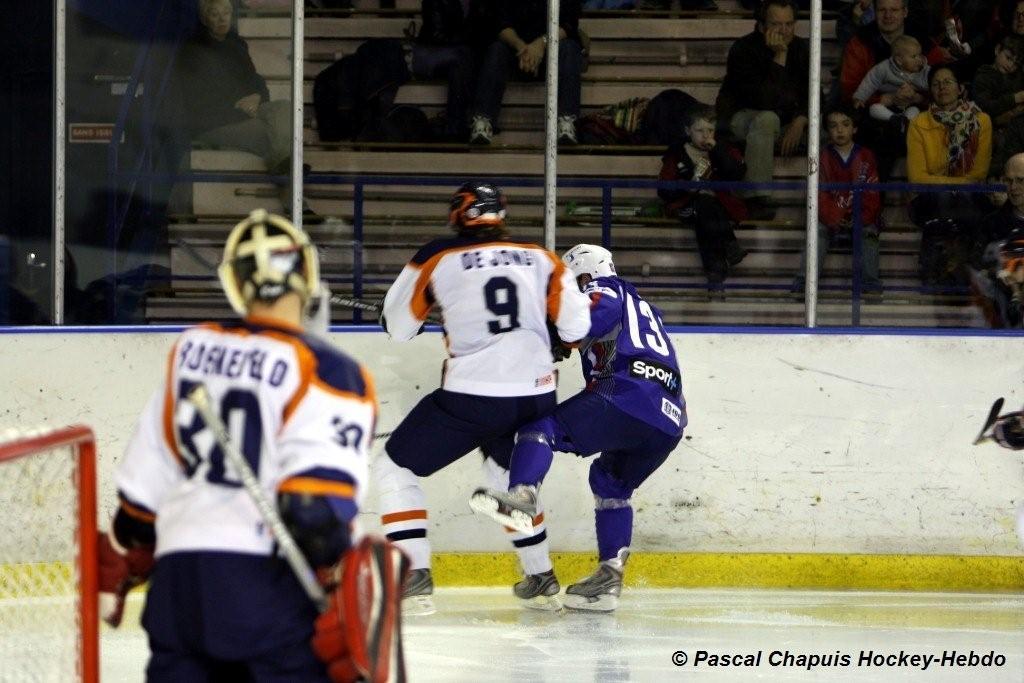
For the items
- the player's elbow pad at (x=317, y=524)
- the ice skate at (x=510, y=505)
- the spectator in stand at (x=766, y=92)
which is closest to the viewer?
the player's elbow pad at (x=317, y=524)

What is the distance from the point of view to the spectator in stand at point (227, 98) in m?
5.79

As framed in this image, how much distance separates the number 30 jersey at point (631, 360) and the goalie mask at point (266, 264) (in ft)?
8.78

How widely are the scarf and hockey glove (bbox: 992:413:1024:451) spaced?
208 cm

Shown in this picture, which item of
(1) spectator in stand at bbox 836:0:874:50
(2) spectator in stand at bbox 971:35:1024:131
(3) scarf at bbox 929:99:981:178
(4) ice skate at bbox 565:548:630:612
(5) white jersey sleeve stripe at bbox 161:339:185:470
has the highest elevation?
(1) spectator in stand at bbox 836:0:874:50

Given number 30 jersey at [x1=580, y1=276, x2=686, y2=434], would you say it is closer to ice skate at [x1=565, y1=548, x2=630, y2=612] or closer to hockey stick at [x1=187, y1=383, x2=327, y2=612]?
ice skate at [x1=565, y1=548, x2=630, y2=612]

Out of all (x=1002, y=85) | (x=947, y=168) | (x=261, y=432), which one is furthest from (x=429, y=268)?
(x=261, y=432)

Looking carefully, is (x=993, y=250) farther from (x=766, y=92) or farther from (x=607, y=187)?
(x=607, y=187)

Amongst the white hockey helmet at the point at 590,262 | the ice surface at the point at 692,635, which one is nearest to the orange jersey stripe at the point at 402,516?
the ice surface at the point at 692,635

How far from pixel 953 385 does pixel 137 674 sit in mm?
3174

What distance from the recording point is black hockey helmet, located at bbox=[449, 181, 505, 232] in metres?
5.03

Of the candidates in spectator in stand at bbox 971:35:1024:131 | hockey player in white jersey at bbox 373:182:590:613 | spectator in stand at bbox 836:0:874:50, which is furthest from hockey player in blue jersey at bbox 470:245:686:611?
spectator in stand at bbox 971:35:1024:131

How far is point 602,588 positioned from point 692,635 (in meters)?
0.41

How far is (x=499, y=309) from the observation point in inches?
193

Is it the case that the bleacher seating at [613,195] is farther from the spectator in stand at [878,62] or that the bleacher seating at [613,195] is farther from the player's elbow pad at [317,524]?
the player's elbow pad at [317,524]
